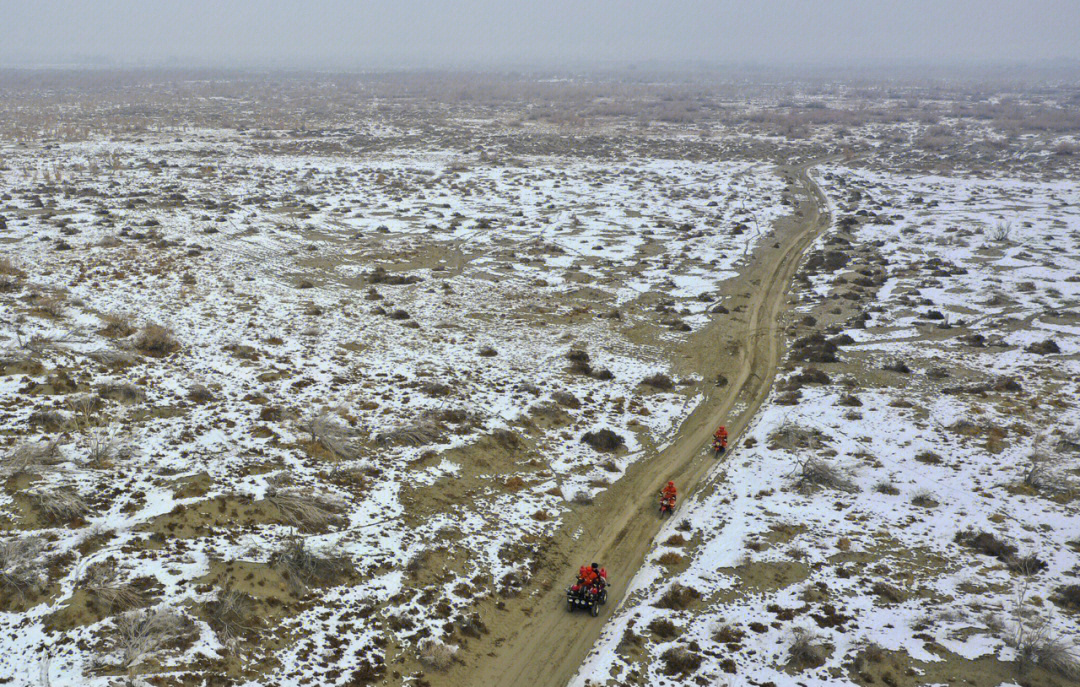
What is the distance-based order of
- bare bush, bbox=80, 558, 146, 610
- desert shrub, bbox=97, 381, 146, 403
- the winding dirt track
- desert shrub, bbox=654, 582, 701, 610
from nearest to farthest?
bare bush, bbox=80, 558, 146, 610 → the winding dirt track → desert shrub, bbox=654, 582, 701, 610 → desert shrub, bbox=97, 381, 146, 403

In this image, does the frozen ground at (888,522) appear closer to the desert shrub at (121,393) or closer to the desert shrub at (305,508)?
the desert shrub at (305,508)

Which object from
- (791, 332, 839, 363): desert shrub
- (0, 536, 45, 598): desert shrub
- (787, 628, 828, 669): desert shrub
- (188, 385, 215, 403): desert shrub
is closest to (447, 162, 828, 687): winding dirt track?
(791, 332, 839, 363): desert shrub

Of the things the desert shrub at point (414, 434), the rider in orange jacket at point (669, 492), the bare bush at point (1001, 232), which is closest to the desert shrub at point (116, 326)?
the desert shrub at point (414, 434)

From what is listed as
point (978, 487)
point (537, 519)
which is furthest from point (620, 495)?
point (978, 487)

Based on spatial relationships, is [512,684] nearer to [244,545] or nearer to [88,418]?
[244,545]

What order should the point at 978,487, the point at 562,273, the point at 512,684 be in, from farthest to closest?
the point at 562,273 < the point at 978,487 < the point at 512,684

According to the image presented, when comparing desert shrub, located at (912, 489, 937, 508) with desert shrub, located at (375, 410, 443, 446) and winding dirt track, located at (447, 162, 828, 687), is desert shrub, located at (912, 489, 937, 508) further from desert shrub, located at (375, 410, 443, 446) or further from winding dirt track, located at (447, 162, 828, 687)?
desert shrub, located at (375, 410, 443, 446)

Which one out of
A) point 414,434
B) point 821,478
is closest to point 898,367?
point 821,478

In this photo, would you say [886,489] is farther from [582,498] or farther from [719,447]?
[582,498]
